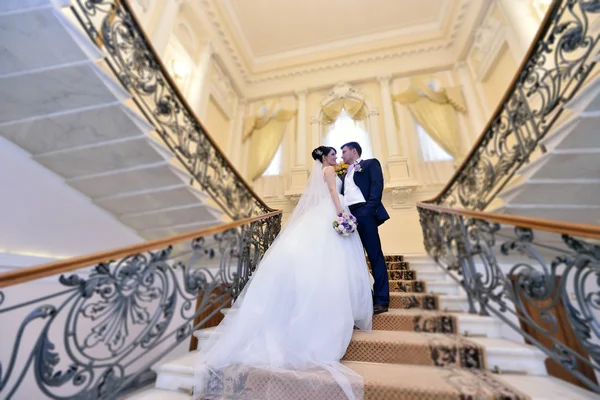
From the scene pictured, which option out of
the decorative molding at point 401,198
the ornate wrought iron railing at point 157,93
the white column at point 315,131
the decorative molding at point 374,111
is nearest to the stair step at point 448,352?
the ornate wrought iron railing at point 157,93

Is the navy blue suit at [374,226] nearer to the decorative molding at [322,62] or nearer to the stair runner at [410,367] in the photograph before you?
the stair runner at [410,367]

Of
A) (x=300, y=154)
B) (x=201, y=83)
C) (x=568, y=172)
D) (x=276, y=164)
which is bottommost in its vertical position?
(x=568, y=172)

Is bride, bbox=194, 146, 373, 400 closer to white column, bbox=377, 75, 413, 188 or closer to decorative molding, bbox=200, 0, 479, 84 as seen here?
white column, bbox=377, 75, 413, 188

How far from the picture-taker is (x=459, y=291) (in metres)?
2.72

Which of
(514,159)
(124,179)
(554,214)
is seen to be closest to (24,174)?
(124,179)

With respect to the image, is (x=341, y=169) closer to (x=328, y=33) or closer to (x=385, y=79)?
(x=385, y=79)

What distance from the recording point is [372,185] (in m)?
2.43

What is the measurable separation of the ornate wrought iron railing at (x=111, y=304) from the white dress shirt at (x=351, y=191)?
1.07 metres

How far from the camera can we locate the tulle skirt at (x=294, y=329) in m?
1.40

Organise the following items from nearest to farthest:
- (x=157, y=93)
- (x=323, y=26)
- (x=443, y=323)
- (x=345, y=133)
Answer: (x=443, y=323), (x=157, y=93), (x=345, y=133), (x=323, y=26)

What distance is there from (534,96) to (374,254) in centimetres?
278

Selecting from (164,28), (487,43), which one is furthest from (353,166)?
(487,43)

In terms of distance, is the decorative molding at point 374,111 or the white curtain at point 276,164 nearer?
the decorative molding at point 374,111

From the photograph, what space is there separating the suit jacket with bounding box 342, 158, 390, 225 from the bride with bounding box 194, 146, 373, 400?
430mm
